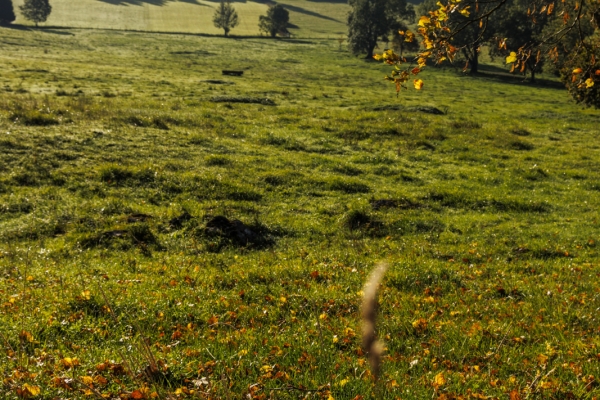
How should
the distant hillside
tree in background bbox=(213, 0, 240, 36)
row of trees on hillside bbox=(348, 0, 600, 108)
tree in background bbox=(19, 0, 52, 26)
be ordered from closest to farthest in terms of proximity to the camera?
row of trees on hillside bbox=(348, 0, 600, 108) → tree in background bbox=(19, 0, 52, 26) → tree in background bbox=(213, 0, 240, 36) → the distant hillside

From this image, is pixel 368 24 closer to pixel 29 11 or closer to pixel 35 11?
pixel 35 11

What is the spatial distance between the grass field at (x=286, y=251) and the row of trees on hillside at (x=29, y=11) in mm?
110901

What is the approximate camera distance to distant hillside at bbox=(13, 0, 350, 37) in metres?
138

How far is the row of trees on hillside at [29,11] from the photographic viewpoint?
12612cm

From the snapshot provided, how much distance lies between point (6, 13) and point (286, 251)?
15139 cm

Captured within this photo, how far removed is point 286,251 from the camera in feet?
41.4

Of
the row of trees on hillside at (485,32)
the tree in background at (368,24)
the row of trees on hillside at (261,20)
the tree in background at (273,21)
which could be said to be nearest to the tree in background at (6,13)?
the row of trees on hillside at (261,20)

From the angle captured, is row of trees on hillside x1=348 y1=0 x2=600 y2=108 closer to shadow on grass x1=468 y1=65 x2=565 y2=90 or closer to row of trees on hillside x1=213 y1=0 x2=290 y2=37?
shadow on grass x1=468 y1=65 x2=565 y2=90

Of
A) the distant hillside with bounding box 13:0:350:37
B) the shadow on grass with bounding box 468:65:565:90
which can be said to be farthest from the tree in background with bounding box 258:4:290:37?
the shadow on grass with bounding box 468:65:565:90

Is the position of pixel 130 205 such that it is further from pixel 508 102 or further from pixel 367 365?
pixel 508 102

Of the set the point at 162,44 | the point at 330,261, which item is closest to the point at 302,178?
the point at 330,261

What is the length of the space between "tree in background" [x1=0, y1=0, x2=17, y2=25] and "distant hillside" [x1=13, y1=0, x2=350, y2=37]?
166 inches

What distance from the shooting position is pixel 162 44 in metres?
105

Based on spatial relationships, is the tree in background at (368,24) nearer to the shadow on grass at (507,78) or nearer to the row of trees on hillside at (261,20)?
the shadow on grass at (507,78)
